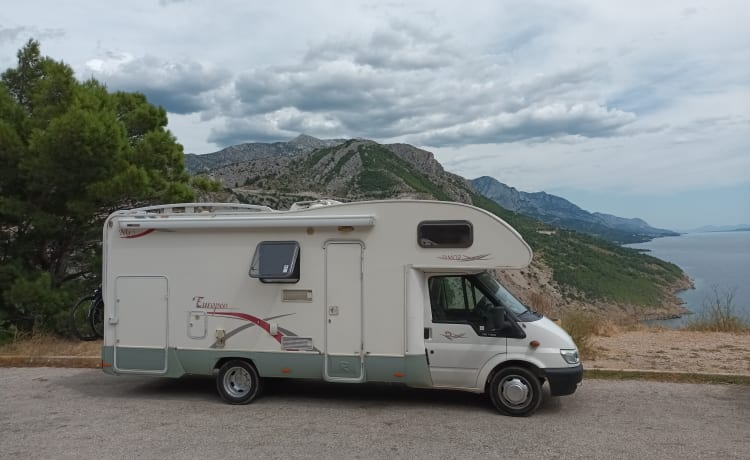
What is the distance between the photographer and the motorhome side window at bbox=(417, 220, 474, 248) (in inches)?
282

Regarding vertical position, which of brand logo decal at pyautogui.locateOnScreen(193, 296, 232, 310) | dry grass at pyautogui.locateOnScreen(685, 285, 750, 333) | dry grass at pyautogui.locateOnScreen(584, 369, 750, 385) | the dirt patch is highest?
brand logo decal at pyautogui.locateOnScreen(193, 296, 232, 310)

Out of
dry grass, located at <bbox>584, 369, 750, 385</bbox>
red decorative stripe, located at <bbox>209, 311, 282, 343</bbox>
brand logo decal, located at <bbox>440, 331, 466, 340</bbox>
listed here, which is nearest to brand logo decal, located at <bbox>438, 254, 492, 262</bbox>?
brand logo decal, located at <bbox>440, 331, 466, 340</bbox>

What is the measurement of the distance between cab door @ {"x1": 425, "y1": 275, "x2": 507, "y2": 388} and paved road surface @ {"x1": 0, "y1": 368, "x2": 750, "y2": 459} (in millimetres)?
486

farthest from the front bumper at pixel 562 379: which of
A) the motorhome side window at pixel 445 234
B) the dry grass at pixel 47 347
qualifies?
the dry grass at pixel 47 347

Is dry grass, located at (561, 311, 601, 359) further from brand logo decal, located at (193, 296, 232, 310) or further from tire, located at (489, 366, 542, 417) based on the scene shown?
brand logo decal, located at (193, 296, 232, 310)

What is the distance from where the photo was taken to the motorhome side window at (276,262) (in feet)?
24.3

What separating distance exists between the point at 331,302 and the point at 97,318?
349 centimetres

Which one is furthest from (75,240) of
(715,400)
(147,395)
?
(715,400)

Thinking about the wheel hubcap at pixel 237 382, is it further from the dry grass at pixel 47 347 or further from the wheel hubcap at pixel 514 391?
the dry grass at pixel 47 347

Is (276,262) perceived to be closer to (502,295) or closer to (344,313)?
(344,313)

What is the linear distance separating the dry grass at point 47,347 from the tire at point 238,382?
3.85m

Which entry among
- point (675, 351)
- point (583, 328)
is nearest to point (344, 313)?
point (583, 328)

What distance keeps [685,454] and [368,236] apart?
4.00 meters

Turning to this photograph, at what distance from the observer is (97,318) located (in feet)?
27.7
